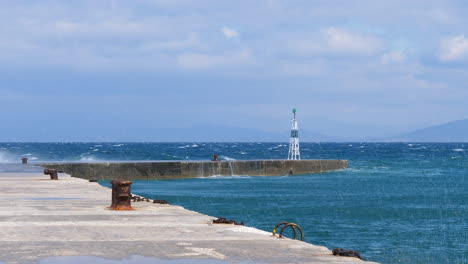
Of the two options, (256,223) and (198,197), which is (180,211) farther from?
(198,197)

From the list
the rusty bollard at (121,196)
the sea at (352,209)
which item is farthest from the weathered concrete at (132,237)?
the sea at (352,209)

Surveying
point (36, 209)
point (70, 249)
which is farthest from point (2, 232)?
point (36, 209)

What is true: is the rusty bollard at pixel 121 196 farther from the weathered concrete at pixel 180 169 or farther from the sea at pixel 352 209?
the weathered concrete at pixel 180 169

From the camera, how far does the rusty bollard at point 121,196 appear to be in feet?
46.3

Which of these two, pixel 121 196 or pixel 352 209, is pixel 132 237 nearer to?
pixel 121 196

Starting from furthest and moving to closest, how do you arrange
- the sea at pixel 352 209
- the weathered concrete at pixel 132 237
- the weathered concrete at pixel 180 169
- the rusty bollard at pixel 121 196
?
1. the weathered concrete at pixel 180 169
2. the sea at pixel 352 209
3. the rusty bollard at pixel 121 196
4. the weathered concrete at pixel 132 237

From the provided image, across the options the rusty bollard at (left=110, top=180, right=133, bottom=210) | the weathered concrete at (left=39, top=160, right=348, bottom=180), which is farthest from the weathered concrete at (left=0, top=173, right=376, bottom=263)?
the weathered concrete at (left=39, top=160, right=348, bottom=180)

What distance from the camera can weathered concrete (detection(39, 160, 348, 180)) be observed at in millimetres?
44875

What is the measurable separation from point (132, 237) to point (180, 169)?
3789cm

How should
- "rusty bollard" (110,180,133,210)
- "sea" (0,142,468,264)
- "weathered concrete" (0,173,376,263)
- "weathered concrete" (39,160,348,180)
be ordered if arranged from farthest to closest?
1. "weathered concrete" (39,160,348,180)
2. "sea" (0,142,468,264)
3. "rusty bollard" (110,180,133,210)
4. "weathered concrete" (0,173,376,263)

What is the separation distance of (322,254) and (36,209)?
707 cm

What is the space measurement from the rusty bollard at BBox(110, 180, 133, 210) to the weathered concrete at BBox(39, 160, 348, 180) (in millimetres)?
→ 28426

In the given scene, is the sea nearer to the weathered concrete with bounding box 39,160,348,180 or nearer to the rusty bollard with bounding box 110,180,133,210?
the weathered concrete with bounding box 39,160,348,180

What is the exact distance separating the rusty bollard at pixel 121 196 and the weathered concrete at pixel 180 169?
2843 centimetres
